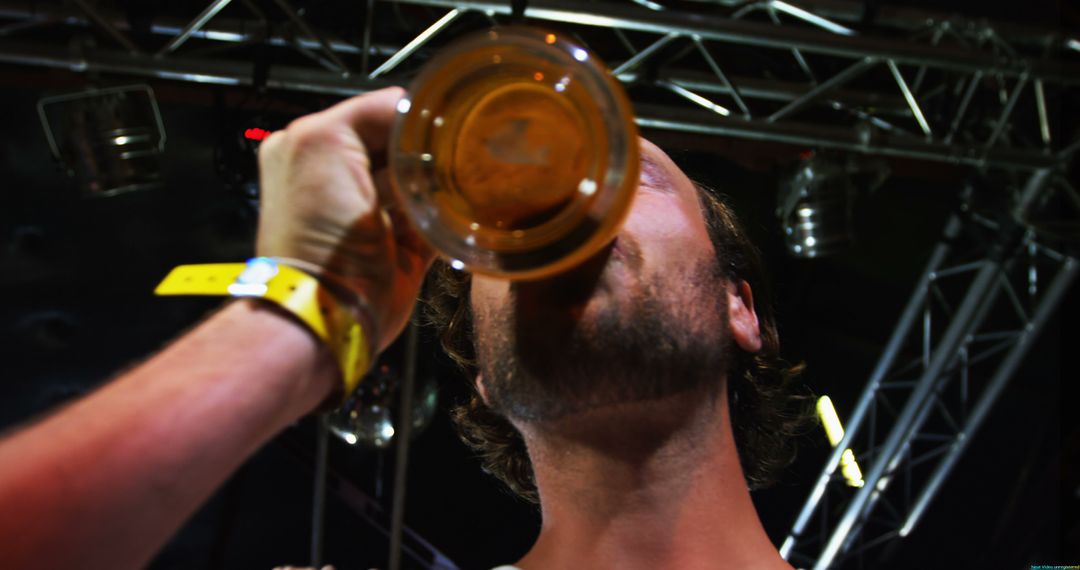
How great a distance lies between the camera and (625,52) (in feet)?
15.9

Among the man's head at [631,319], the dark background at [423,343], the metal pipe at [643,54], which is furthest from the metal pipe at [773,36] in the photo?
the man's head at [631,319]

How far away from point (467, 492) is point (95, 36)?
10.6 feet

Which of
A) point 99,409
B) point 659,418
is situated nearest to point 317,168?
point 99,409

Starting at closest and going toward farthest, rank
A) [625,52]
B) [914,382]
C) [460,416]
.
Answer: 1. [460,416]
2. [625,52]
3. [914,382]

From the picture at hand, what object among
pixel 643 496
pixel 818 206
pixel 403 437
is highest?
pixel 643 496

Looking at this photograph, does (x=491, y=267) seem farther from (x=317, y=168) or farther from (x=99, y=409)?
(x=99, y=409)

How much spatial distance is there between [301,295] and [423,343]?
149 inches

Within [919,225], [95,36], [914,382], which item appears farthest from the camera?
[919,225]

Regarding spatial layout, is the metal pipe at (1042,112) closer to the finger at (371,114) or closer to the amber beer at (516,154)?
the amber beer at (516,154)

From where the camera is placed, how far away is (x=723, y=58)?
487cm

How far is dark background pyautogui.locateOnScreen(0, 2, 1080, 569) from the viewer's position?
198 inches

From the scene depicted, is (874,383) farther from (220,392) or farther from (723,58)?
(220,392)

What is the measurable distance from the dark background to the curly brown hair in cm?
243

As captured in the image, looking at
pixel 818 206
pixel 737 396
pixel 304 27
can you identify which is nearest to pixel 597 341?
pixel 737 396
